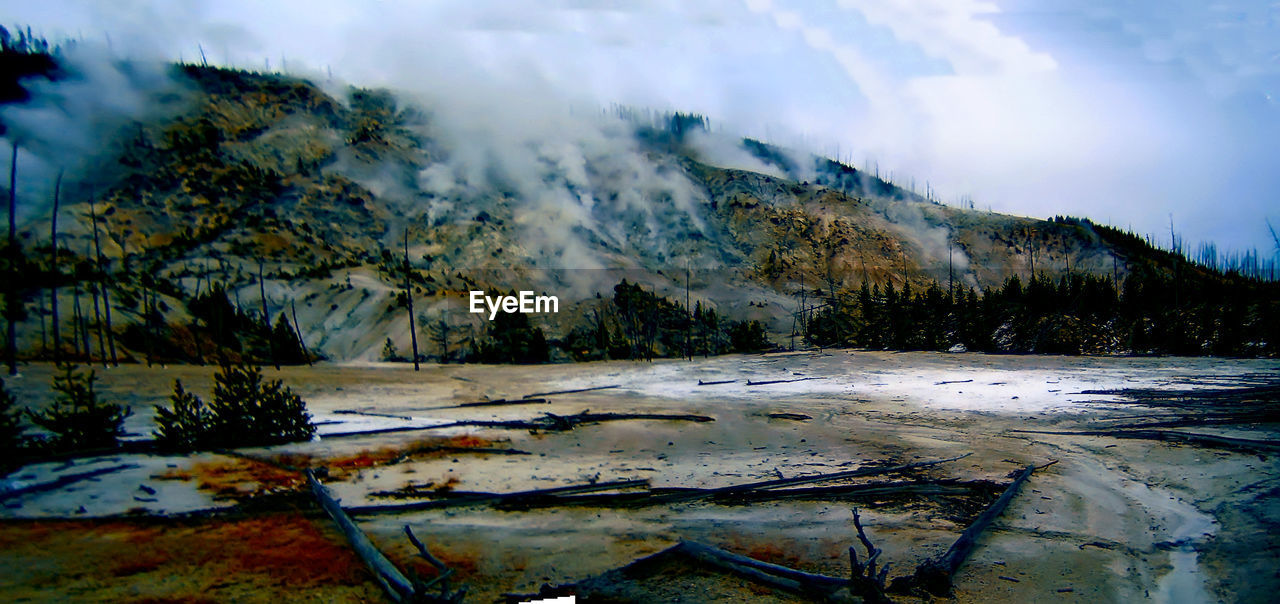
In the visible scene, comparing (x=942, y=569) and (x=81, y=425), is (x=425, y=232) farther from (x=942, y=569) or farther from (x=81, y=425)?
(x=942, y=569)

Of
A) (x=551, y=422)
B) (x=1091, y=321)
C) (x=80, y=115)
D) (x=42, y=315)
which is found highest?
(x=80, y=115)

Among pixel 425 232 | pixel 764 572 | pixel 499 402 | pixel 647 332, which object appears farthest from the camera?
pixel 425 232

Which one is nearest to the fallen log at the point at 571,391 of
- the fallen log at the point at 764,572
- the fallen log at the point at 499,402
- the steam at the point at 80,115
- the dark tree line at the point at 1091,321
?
the fallen log at the point at 499,402

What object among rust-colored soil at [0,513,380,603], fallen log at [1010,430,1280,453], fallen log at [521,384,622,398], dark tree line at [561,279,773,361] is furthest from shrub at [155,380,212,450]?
dark tree line at [561,279,773,361]

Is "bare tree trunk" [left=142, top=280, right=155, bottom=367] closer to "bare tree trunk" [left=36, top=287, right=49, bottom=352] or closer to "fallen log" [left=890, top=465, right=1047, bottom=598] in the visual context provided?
"bare tree trunk" [left=36, top=287, right=49, bottom=352]

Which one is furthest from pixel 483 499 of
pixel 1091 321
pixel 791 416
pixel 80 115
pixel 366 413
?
pixel 80 115

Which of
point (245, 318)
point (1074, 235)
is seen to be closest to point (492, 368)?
A: point (245, 318)

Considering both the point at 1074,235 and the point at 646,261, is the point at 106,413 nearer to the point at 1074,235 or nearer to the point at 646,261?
the point at 646,261
